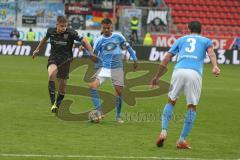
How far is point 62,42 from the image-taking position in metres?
14.2

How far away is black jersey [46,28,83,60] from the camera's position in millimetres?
14094

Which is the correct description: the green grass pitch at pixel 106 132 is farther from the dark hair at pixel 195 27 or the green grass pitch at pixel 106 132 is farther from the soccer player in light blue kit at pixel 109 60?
the dark hair at pixel 195 27

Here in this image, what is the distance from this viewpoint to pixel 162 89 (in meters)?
22.5

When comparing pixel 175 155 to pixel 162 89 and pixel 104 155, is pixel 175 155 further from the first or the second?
pixel 162 89

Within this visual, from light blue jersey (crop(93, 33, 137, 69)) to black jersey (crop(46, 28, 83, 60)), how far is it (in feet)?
1.86

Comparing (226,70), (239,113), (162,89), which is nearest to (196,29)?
(239,113)

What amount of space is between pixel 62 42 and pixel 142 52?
2489 centimetres

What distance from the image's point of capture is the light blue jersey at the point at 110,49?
13.7 meters

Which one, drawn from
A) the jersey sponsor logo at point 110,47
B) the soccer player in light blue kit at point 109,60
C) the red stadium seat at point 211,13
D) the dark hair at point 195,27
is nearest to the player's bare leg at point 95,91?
the soccer player in light blue kit at point 109,60

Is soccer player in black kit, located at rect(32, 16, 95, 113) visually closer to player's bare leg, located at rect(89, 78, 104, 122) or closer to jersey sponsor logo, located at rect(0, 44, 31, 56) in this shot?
player's bare leg, located at rect(89, 78, 104, 122)

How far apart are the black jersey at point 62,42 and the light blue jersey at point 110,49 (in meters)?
0.57

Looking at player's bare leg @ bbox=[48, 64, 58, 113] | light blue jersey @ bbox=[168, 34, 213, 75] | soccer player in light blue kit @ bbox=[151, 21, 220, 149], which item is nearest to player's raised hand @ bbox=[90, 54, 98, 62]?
player's bare leg @ bbox=[48, 64, 58, 113]

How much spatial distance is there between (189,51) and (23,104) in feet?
22.6

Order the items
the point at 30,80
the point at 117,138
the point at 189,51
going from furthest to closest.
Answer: the point at 30,80
the point at 117,138
the point at 189,51
